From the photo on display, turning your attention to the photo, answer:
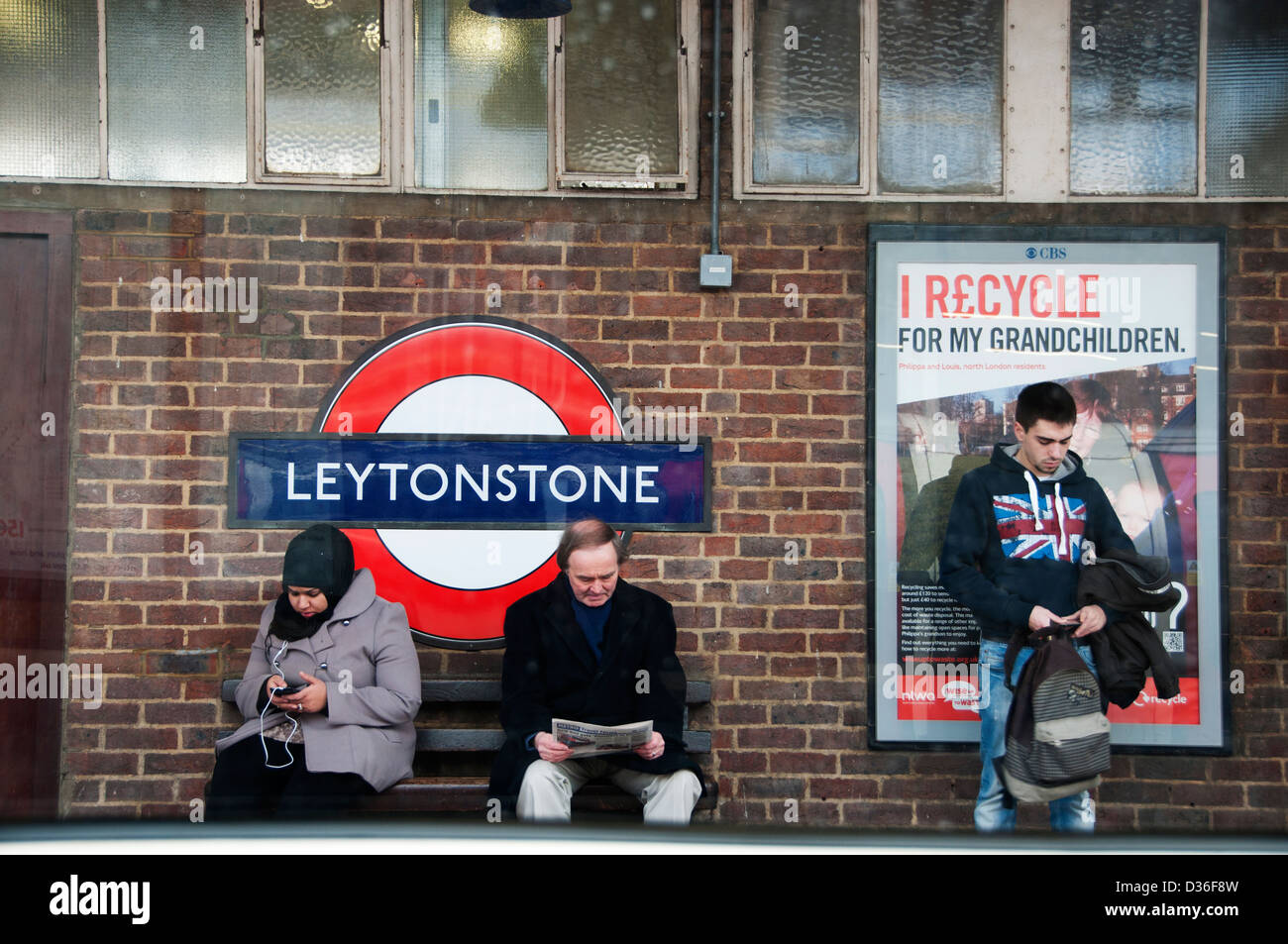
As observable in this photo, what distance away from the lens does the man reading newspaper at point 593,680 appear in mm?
3496

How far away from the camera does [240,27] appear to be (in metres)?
4.11

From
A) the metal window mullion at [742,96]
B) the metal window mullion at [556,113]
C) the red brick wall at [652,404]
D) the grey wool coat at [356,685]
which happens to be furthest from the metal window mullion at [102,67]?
the metal window mullion at [742,96]

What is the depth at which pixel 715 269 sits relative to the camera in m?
4.11

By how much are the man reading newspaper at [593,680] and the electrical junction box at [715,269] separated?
1.11m

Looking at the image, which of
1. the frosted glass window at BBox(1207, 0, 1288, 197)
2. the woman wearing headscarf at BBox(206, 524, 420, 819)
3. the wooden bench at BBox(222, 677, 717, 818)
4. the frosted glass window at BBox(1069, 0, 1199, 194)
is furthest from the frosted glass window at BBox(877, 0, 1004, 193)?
the woman wearing headscarf at BBox(206, 524, 420, 819)

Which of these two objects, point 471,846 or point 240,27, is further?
point 240,27

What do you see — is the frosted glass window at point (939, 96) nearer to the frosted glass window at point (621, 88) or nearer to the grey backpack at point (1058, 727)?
the frosted glass window at point (621, 88)

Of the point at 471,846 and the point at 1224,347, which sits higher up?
the point at 1224,347

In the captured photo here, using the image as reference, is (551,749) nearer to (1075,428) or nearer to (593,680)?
(593,680)

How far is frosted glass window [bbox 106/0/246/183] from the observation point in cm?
410
